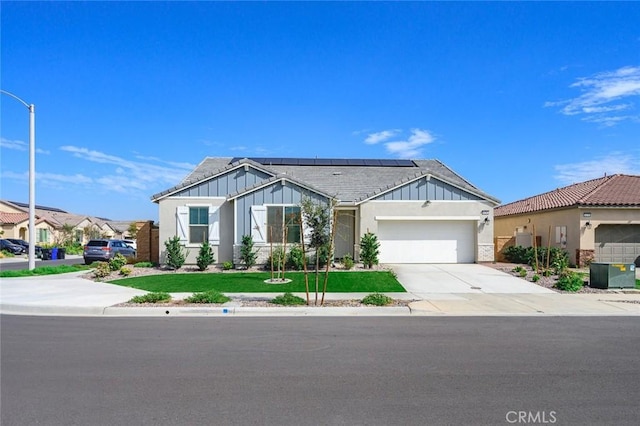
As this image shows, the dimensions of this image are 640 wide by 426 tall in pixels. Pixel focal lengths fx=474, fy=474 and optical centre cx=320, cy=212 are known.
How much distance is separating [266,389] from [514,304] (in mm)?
9044

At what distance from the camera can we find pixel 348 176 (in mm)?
26328

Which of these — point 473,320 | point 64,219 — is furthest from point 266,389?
point 64,219

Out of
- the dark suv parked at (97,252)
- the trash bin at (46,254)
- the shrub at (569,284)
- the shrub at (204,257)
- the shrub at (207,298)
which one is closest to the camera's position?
the shrub at (207,298)

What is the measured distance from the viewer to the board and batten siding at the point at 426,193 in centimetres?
2230

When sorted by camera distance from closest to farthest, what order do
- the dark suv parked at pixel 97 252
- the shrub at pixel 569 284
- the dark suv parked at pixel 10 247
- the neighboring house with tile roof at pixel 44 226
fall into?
the shrub at pixel 569 284 < the dark suv parked at pixel 97 252 < the dark suv parked at pixel 10 247 < the neighboring house with tile roof at pixel 44 226

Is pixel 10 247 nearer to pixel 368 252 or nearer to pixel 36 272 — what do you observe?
pixel 36 272

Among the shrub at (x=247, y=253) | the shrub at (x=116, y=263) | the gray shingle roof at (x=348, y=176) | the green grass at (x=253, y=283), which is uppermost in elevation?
the gray shingle roof at (x=348, y=176)

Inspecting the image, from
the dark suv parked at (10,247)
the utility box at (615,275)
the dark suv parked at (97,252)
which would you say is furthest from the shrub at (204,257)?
the dark suv parked at (10,247)

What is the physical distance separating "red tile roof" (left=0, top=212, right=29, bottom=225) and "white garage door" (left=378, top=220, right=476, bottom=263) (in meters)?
44.6

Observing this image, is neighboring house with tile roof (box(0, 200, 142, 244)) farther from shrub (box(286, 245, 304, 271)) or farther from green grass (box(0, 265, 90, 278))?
shrub (box(286, 245, 304, 271))

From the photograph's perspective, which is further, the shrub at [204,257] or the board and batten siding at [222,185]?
the board and batten siding at [222,185]

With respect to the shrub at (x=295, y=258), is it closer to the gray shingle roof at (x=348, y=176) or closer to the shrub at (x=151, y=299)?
the gray shingle roof at (x=348, y=176)

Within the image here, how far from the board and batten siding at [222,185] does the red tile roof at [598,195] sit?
15.2 meters

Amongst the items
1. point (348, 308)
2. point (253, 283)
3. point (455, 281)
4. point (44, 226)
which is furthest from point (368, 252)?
point (44, 226)
